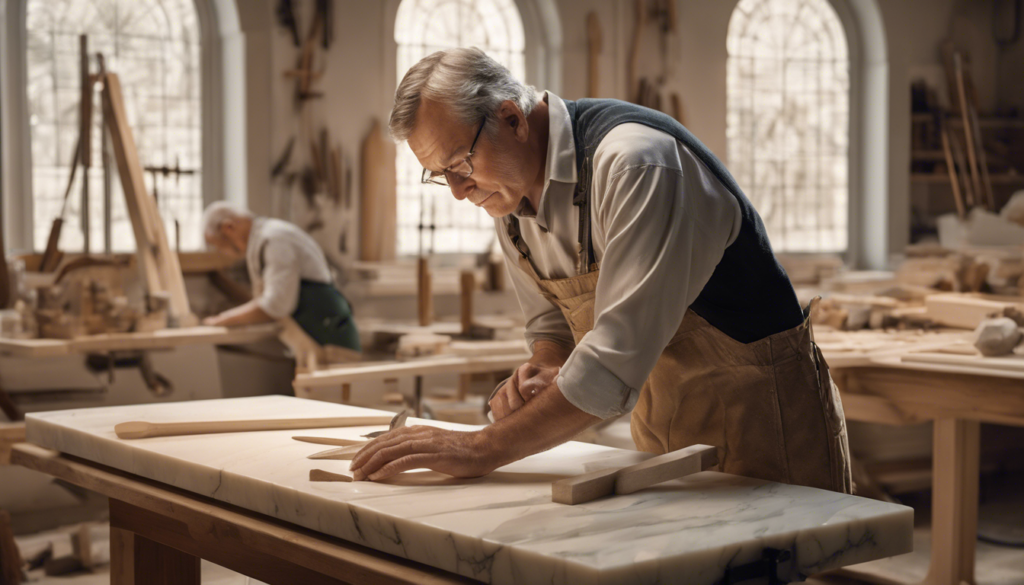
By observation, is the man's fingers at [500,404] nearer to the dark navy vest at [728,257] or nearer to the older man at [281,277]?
the dark navy vest at [728,257]

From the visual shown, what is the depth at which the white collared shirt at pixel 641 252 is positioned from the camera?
1706 millimetres

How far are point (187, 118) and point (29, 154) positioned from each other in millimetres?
1034

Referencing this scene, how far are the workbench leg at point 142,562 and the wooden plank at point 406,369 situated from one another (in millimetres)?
2118

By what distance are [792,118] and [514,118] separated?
742 cm

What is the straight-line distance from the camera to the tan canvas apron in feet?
6.74

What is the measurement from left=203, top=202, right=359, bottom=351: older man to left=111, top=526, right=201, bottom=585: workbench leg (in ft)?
11.8

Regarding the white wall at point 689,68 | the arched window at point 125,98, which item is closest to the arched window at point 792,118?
the white wall at point 689,68

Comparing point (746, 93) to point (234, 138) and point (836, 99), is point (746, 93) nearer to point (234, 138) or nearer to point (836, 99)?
point (836, 99)

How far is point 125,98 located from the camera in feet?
22.5

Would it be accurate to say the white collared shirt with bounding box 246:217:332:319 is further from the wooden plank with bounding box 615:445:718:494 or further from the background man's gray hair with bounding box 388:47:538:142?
the wooden plank with bounding box 615:445:718:494

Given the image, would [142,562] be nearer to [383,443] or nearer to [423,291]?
[383,443]

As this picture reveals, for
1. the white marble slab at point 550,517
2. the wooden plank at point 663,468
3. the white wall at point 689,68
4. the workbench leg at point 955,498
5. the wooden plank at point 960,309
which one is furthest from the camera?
the white wall at point 689,68

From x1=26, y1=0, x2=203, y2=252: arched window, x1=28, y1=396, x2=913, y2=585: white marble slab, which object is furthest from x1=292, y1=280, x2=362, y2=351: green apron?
x1=28, y1=396, x2=913, y2=585: white marble slab

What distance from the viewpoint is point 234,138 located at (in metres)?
6.98
